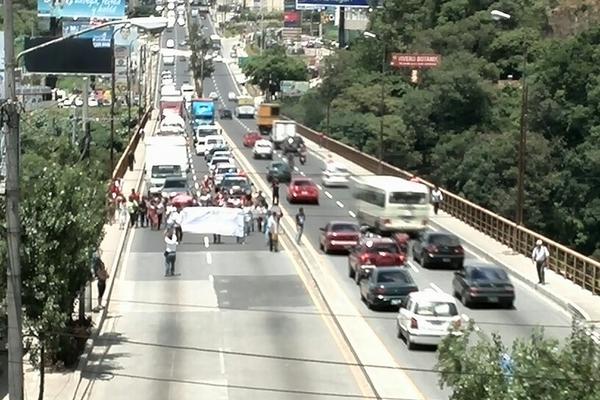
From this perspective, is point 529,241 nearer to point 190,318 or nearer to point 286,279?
point 286,279

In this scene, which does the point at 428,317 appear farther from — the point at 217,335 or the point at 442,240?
the point at 442,240

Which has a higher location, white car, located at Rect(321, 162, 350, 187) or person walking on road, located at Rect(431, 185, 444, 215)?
person walking on road, located at Rect(431, 185, 444, 215)

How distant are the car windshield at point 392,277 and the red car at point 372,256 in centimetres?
304

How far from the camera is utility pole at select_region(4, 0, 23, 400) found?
1845 centimetres

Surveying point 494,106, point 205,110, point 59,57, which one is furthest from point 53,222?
point 205,110

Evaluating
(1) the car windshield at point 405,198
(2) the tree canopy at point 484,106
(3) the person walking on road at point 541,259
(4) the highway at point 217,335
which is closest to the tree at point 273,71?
(2) the tree canopy at point 484,106

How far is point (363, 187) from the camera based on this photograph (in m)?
52.3

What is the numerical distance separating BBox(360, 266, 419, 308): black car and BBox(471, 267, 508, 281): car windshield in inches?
70.6

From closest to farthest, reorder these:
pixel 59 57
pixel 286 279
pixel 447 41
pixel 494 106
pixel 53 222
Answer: pixel 53 222, pixel 286 279, pixel 59 57, pixel 494 106, pixel 447 41

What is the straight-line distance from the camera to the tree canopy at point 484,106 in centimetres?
7600

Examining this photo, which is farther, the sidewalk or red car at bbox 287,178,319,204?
red car at bbox 287,178,319,204

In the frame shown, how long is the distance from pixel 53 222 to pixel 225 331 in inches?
326

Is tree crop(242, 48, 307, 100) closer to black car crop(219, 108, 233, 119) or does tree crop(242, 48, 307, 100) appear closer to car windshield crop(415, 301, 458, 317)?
black car crop(219, 108, 233, 119)

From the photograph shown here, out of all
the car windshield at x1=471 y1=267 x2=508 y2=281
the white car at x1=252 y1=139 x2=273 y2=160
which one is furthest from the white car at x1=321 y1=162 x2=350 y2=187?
the car windshield at x1=471 y1=267 x2=508 y2=281
